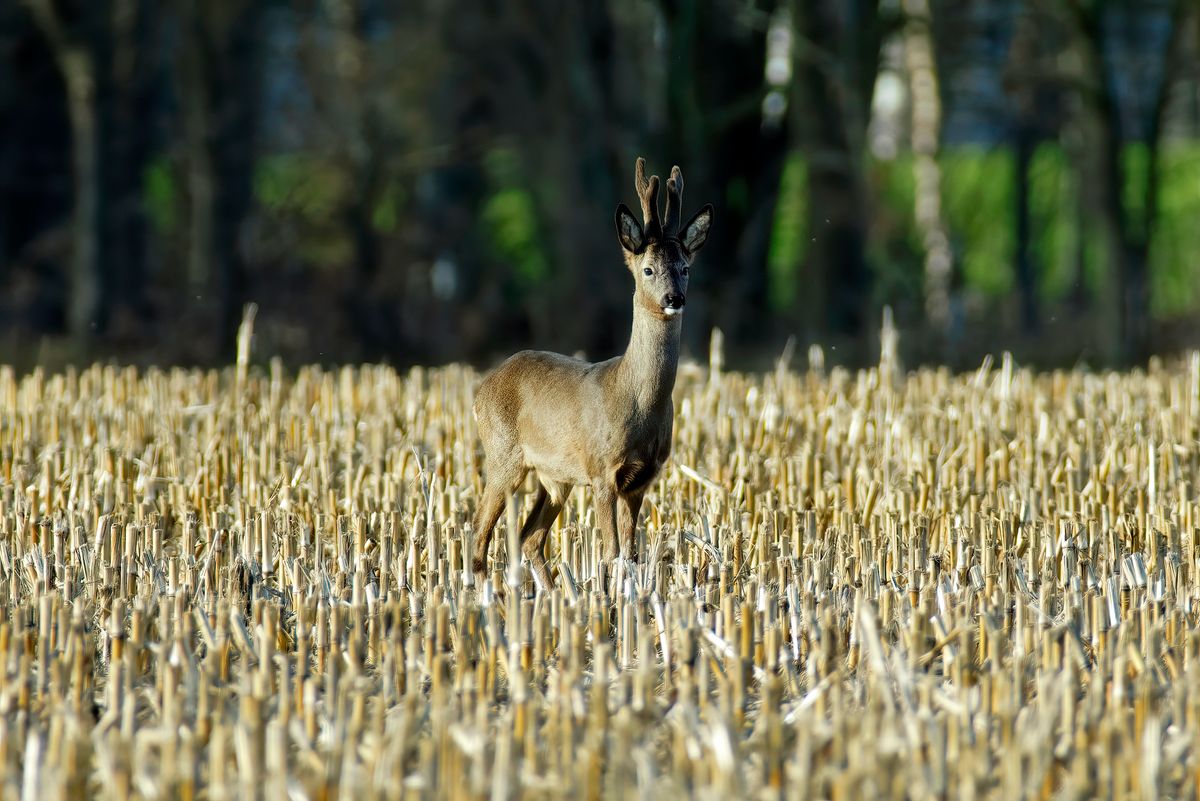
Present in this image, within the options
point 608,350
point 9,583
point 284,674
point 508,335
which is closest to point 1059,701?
point 284,674

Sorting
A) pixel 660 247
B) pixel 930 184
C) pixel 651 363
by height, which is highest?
pixel 930 184

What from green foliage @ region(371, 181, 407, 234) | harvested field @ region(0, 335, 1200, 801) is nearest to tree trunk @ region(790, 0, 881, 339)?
green foliage @ region(371, 181, 407, 234)

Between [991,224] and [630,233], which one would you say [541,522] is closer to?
[630,233]

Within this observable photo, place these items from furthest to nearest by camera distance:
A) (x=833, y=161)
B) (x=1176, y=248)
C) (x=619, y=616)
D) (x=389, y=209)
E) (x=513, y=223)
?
1. (x=513, y=223)
2. (x=1176, y=248)
3. (x=389, y=209)
4. (x=833, y=161)
5. (x=619, y=616)

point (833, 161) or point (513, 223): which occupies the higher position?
point (513, 223)

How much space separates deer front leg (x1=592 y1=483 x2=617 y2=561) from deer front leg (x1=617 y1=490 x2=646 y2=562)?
0.11 ft

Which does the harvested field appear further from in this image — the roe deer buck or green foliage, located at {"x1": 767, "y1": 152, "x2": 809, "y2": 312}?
green foliage, located at {"x1": 767, "y1": 152, "x2": 809, "y2": 312}

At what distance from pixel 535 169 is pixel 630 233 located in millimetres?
20933

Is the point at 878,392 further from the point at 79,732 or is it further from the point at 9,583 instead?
the point at 79,732

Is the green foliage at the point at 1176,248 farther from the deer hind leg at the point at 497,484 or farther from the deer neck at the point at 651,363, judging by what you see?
the deer neck at the point at 651,363

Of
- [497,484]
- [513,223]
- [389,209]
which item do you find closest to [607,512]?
→ [497,484]

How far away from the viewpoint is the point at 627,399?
641 centimetres

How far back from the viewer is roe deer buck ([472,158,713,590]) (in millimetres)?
6352

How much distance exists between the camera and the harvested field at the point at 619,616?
13.4 feet
